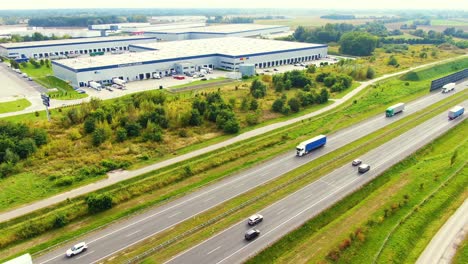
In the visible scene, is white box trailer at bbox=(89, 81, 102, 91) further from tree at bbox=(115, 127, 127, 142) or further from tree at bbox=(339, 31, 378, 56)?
tree at bbox=(339, 31, 378, 56)

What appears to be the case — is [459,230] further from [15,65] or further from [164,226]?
[15,65]

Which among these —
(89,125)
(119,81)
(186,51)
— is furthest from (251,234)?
(186,51)

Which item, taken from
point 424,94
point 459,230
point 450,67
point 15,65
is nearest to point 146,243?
point 459,230

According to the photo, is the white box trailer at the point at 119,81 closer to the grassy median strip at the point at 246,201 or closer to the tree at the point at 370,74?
the grassy median strip at the point at 246,201

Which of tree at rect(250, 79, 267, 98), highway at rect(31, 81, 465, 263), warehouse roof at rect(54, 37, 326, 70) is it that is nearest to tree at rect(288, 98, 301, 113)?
tree at rect(250, 79, 267, 98)

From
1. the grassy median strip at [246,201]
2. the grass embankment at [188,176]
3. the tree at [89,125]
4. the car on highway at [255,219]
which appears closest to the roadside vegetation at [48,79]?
the tree at [89,125]
